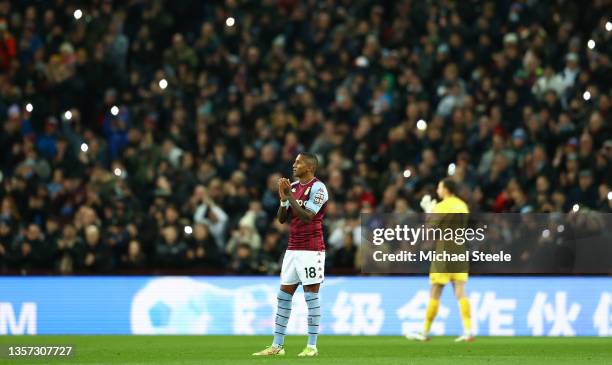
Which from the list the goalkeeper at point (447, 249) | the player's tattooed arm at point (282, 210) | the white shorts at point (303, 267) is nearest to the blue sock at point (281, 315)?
the white shorts at point (303, 267)

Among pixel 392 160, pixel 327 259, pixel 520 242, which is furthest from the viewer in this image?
pixel 392 160

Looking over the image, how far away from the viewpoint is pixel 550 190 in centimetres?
2177

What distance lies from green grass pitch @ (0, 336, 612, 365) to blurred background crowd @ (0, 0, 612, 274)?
8.31ft

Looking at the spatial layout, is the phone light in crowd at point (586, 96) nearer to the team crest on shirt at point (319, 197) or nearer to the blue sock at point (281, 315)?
the team crest on shirt at point (319, 197)

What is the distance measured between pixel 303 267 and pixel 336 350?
1.95 meters

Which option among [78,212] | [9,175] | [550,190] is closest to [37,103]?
[9,175]

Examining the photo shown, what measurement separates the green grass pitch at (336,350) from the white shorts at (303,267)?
0.85 meters

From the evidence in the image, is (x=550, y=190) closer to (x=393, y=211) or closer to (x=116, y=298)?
(x=393, y=211)

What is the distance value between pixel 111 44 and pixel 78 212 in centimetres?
536

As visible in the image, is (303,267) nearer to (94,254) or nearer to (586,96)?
(94,254)

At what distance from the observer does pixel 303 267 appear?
14.5 metres

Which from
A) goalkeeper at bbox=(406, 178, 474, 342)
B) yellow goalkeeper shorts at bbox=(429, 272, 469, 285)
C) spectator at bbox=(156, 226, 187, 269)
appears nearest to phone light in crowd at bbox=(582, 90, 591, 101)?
goalkeeper at bbox=(406, 178, 474, 342)

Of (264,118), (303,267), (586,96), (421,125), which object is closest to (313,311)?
(303,267)

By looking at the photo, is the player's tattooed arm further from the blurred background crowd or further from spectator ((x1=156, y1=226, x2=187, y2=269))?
spectator ((x1=156, y1=226, x2=187, y2=269))
